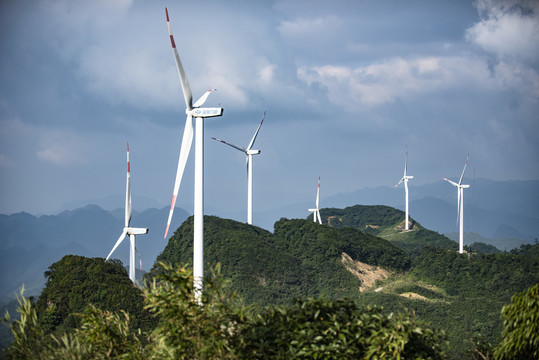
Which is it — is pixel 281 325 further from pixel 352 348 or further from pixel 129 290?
pixel 129 290

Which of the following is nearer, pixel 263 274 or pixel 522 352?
pixel 522 352

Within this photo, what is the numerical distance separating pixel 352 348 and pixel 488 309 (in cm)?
5923

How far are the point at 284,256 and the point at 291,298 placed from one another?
11.0 meters

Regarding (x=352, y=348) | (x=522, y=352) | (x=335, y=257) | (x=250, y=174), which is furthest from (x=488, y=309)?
(x=352, y=348)

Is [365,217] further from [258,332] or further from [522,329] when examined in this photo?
[258,332]

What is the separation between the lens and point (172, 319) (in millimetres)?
16484

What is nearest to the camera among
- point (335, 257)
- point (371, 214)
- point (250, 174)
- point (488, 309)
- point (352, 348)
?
point (352, 348)

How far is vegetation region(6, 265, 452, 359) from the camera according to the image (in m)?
15.6

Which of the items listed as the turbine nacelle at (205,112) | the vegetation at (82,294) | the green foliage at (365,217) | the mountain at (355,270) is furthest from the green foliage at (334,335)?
the green foliage at (365,217)

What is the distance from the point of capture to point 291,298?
3152 inches

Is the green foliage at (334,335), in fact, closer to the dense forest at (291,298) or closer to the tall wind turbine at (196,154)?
the dense forest at (291,298)

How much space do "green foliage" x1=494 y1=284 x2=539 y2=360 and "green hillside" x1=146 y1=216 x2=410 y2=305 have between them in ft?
184

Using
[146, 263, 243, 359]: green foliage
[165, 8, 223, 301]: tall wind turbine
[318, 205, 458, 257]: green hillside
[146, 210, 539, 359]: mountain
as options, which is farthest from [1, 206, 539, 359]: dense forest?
[165, 8, 223, 301]: tall wind turbine

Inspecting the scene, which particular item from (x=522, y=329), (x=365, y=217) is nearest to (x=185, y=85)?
(x=522, y=329)
